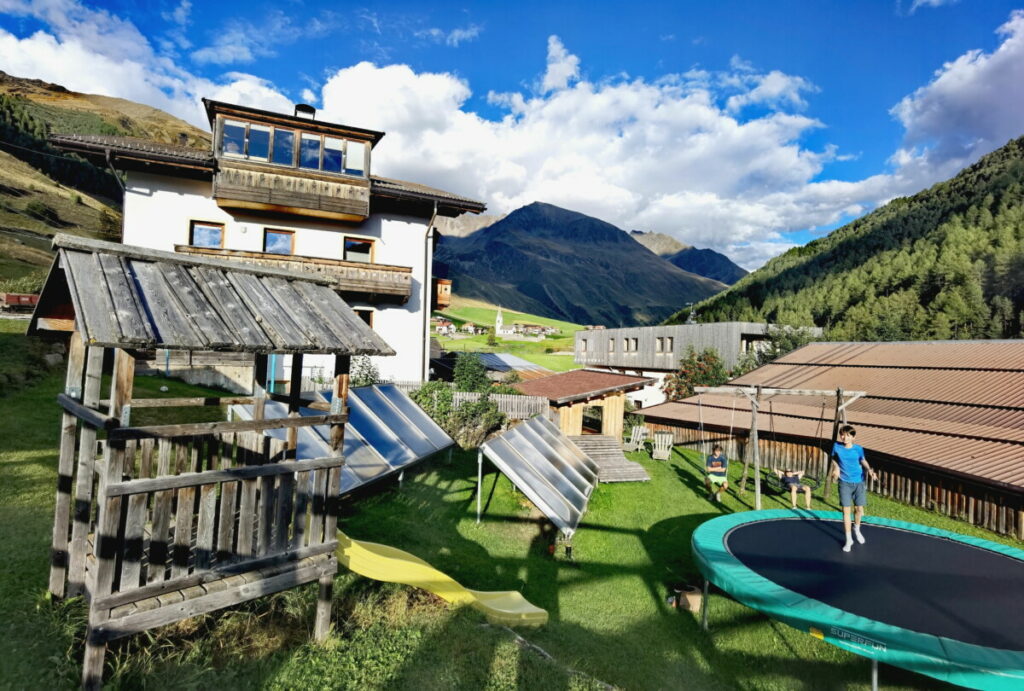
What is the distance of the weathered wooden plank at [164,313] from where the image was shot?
14.1 feet

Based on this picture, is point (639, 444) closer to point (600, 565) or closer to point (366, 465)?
point (600, 565)

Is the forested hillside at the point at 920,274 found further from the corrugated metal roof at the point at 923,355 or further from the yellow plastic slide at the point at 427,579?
A: the yellow plastic slide at the point at 427,579

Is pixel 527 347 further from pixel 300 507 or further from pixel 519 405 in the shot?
pixel 300 507

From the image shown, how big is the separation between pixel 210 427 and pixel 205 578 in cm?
155

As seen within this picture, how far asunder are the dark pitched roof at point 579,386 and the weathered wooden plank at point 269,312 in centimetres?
1507

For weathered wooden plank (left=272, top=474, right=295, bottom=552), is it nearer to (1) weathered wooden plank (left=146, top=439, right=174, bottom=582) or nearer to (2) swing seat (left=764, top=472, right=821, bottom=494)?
(1) weathered wooden plank (left=146, top=439, right=174, bottom=582)

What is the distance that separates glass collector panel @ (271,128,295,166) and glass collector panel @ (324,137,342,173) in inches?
55.2

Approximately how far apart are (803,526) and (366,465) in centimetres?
971

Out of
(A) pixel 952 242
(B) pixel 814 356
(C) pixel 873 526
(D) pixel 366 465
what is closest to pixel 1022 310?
(A) pixel 952 242

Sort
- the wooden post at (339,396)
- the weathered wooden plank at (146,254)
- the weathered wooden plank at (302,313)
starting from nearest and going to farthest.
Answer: the weathered wooden plank at (146,254)
the weathered wooden plank at (302,313)
the wooden post at (339,396)

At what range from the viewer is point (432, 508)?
11430 mm

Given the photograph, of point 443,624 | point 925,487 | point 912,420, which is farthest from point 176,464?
point 912,420

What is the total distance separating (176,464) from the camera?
5180mm

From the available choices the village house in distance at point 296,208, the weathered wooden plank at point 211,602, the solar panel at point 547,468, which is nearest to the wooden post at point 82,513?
the weathered wooden plank at point 211,602
